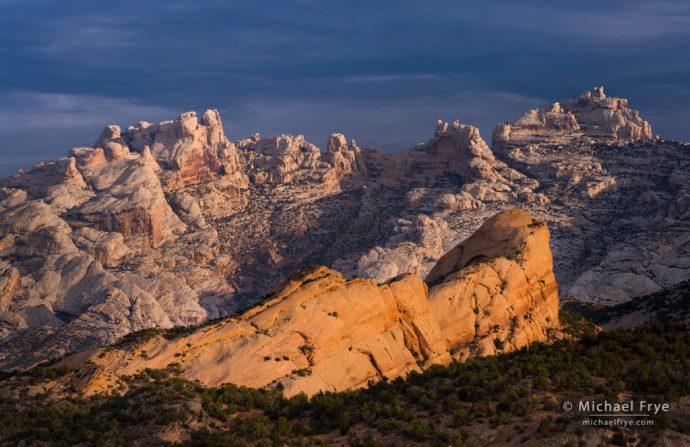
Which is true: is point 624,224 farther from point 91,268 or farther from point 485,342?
point 485,342

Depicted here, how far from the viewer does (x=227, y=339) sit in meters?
56.4

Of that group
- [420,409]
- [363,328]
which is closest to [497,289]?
[363,328]

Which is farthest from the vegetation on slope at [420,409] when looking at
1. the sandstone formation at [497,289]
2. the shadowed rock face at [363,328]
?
the sandstone formation at [497,289]

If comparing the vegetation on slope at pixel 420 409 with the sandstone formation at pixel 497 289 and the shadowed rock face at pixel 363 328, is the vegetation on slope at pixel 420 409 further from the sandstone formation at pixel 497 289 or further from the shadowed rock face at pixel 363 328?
the sandstone formation at pixel 497 289

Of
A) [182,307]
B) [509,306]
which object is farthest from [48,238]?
[509,306]

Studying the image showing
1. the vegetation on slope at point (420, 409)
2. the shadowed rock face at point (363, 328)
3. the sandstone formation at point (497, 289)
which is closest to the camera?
the vegetation on slope at point (420, 409)

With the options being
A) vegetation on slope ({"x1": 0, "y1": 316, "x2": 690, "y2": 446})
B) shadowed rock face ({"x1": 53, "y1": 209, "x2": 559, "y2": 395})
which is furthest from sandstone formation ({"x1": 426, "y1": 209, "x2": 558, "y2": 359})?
vegetation on slope ({"x1": 0, "y1": 316, "x2": 690, "y2": 446})

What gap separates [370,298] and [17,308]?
121902 mm

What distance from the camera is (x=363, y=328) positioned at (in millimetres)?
62281

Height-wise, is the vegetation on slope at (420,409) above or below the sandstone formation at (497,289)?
above

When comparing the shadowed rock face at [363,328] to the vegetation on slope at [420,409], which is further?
the shadowed rock face at [363,328]

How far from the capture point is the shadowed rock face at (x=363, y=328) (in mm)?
55031

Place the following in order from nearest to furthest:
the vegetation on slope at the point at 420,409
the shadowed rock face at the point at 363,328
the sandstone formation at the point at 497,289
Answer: the vegetation on slope at the point at 420,409 < the shadowed rock face at the point at 363,328 < the sandstone formation at the point at 497,289

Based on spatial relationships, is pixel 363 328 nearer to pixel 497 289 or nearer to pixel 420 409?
pixel 497 289
